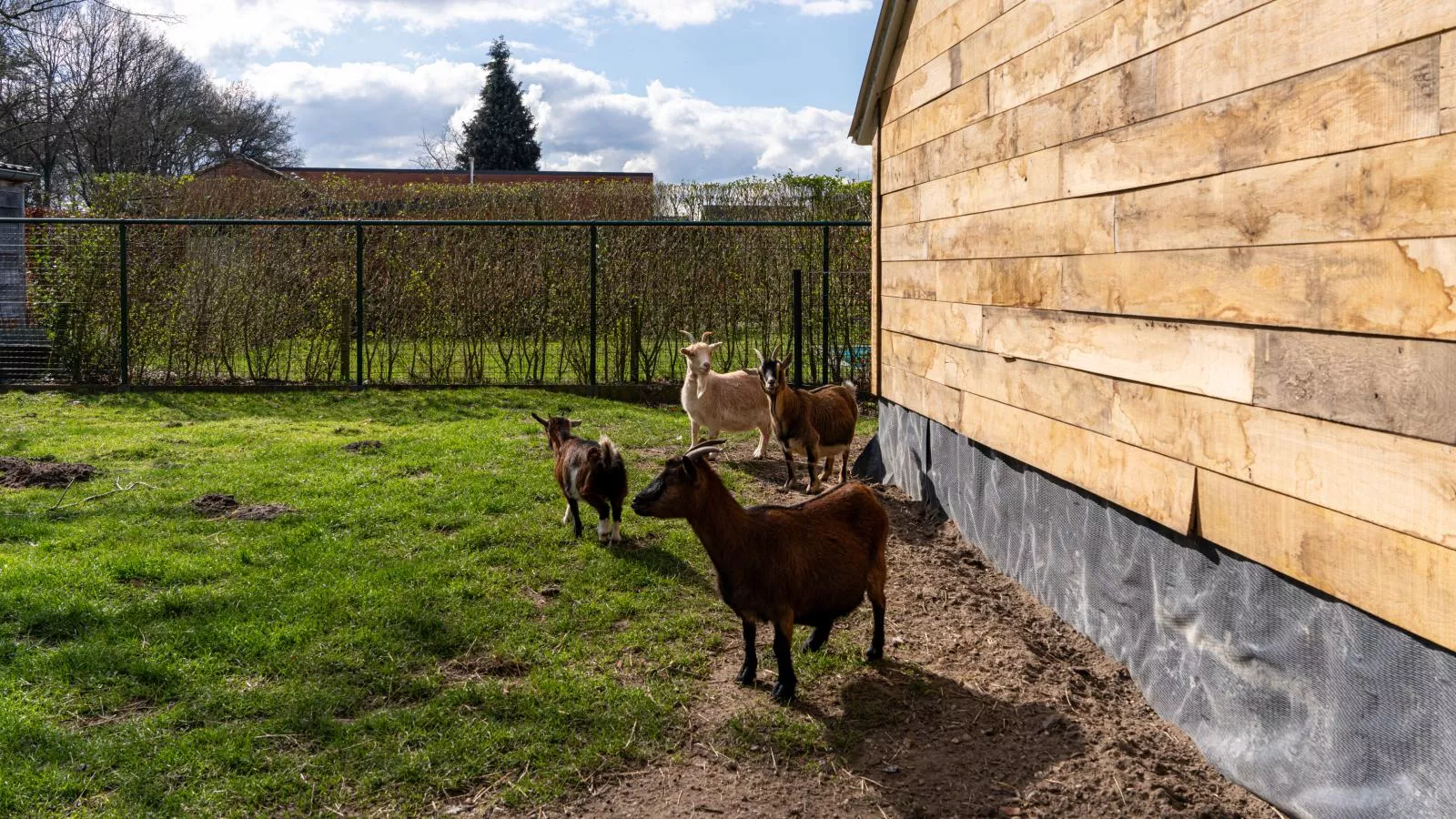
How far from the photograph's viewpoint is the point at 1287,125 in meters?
3.46

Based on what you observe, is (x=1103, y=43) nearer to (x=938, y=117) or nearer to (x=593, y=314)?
(x=938, y=117)

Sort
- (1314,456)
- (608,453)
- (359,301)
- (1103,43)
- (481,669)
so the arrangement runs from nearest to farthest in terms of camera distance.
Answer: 1. (1314,456)
2. (1103,43)
3. (481,669)
4. (608,453)
5. (359,301)

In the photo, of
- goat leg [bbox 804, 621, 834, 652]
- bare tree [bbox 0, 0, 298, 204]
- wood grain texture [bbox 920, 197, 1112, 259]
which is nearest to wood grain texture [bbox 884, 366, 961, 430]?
wood grain texture [bbox 920, 197, 1112, 259]

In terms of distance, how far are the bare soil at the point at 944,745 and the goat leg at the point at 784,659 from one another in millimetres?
77

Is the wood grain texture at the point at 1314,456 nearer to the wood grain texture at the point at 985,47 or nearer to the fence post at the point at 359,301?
the wood grain texture at the point at 985,47

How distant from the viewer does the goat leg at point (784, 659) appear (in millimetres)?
4461

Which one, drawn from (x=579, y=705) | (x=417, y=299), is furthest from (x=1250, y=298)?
(x=417, y=299)

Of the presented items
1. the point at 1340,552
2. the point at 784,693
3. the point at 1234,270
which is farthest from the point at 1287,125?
the point at 784,693

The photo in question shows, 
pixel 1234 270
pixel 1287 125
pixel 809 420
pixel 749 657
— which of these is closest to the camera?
pixel 1287 125

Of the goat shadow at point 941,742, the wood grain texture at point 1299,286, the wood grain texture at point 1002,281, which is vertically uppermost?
the wood grain texture at point 1002,281

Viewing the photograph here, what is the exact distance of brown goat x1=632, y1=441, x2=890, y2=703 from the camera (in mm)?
4469

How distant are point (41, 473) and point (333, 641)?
497cm

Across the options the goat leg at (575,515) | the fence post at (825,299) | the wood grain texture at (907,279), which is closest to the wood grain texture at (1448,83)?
the wood grain texture at (907,279)

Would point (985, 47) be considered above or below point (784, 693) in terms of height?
above
